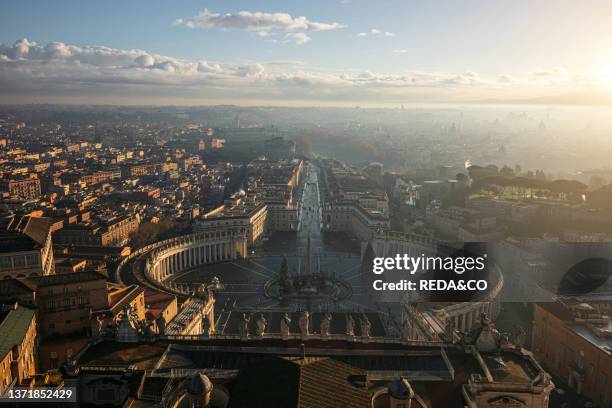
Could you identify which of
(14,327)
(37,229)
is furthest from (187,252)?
(14,327)

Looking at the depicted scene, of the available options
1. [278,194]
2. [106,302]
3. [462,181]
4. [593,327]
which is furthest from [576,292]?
[462,181]

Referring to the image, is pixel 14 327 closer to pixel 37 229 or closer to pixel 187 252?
pixel 37 229

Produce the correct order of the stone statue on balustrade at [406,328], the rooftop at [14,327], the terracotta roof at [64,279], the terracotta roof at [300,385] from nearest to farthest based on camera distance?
the terracotta roof at [300,385], the rooftop at [14,327], the terracotta roof at [64,279], the stone statue on balustrade at [406,328]

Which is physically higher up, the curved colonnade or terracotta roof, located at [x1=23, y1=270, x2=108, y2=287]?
terracotta roof, located at [x1=23, y1=270, x2=108, y2=287]

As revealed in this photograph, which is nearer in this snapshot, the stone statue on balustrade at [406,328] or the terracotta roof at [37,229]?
the stone statue on balustrade at [406,328]

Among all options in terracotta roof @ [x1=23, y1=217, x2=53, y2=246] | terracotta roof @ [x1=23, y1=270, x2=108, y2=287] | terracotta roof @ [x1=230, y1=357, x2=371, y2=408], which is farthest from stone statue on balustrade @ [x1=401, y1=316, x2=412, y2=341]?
terracotta roof @ [x1=23, y1=217, x2=53, y2=246]

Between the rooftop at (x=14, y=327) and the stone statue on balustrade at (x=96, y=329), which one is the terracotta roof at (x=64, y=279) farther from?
the stone statue on balustrade at (x=96, y=329)

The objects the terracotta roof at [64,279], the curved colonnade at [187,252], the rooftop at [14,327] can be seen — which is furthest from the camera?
the curved colonnade at [187,252]

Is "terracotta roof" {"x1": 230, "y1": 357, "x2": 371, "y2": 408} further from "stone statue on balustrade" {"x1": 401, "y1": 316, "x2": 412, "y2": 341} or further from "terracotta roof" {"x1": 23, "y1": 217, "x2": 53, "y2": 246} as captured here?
"terracotta roof" {"x1": 23, "y1": 217, "x2": 53, "y2": 246}

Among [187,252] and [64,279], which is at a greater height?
[64,279]

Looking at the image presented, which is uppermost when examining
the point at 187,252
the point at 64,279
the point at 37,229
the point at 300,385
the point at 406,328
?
the point at 300,385

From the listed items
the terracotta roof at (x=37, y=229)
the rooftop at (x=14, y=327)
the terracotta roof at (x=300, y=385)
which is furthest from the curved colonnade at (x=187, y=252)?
the terracotta roof at (x=300, y=385)

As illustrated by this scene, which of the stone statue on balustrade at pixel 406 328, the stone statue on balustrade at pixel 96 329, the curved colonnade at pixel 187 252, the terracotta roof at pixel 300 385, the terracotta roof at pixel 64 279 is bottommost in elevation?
the curved colonnade at pixel 187 252
